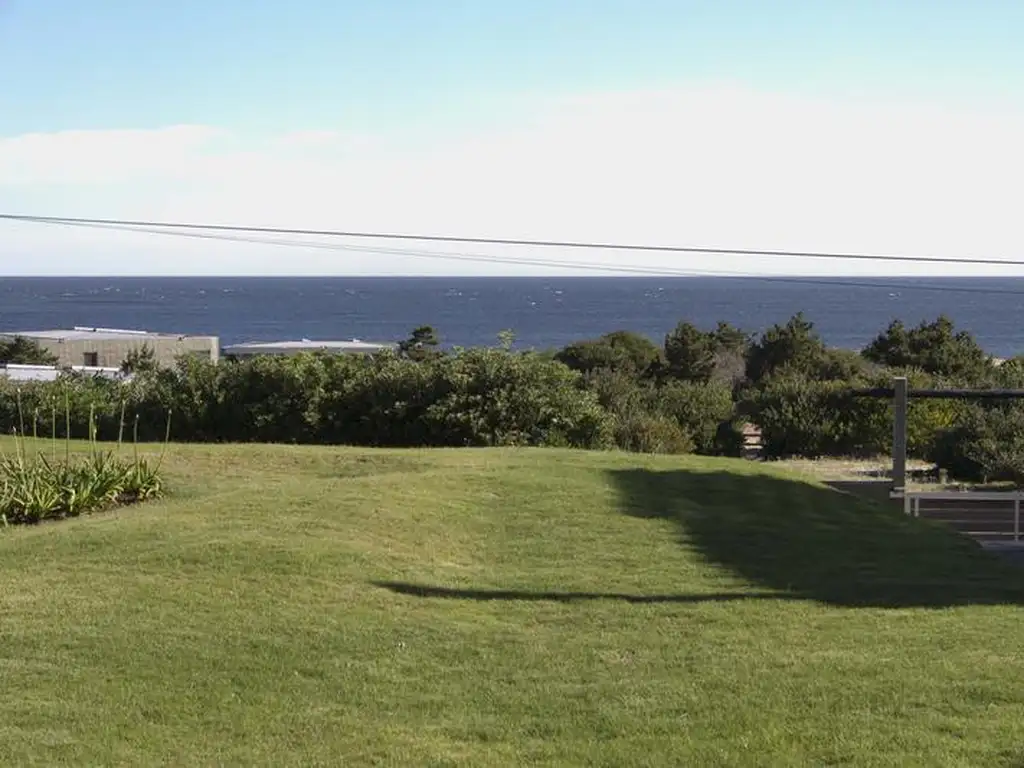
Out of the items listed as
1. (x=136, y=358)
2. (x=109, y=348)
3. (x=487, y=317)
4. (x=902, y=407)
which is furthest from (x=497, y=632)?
(x=487, y=317)

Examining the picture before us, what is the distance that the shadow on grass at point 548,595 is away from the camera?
372 inches

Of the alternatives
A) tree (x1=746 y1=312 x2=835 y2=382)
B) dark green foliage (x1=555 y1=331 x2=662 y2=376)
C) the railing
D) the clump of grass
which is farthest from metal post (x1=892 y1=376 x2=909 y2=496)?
tree (x1=746 y1=312 x2=835 y2=382)

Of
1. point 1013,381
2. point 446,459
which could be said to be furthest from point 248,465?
point 1013,381

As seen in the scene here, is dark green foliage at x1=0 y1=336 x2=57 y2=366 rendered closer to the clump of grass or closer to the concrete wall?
the concrete wall

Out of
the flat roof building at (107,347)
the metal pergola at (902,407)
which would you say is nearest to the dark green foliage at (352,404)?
the metal pergola at (902,407)

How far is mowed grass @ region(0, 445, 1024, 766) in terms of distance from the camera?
6.21 meters

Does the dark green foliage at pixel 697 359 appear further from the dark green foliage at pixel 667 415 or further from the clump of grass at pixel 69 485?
the clump of grass at pixel 69 485

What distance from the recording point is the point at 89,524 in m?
11.6

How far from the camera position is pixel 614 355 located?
42406mm

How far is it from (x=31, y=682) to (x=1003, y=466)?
1682 centimetres

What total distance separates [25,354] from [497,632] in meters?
44.9

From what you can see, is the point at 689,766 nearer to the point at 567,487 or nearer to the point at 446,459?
the point at 567,487

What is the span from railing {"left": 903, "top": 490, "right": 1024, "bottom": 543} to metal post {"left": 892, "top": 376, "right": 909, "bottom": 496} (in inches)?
12.1

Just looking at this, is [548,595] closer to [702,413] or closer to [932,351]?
[702,413]
